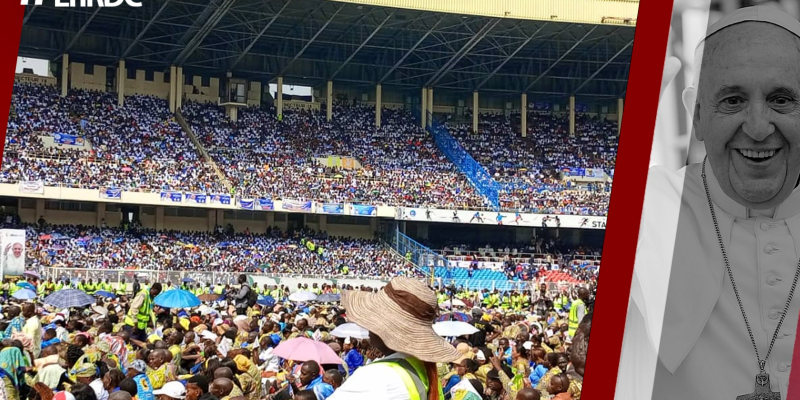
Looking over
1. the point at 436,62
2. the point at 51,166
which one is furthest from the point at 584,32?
the point at 51,166

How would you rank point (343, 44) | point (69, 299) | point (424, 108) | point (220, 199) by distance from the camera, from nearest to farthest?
point (69, 299) < point (220, 199) < point (343, 44) < point (424, 108)

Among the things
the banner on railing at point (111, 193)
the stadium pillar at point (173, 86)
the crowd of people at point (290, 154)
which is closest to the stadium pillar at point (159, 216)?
the crowd of people at point (290, 154)

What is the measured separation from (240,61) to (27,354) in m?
33.9

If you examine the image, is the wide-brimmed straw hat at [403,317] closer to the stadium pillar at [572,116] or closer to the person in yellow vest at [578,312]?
the person in yellow vest at [578,312]

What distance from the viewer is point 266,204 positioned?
34750 millimetres

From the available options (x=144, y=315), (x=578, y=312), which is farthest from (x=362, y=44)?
(x=578, y=312)

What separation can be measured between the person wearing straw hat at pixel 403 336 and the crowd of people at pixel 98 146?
32.7m

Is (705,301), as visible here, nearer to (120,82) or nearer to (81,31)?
(81,31)

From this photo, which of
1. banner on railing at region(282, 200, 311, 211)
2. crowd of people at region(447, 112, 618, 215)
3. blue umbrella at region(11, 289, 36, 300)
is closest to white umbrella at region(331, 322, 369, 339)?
blue umbrella at region(11, 289, 36, 300)

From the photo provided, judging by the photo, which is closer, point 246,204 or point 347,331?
point 347,331

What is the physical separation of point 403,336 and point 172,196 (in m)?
33.1

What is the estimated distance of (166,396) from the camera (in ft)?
21.0

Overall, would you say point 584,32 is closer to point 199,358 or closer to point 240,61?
point 240,61

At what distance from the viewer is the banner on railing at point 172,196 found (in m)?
34.4
